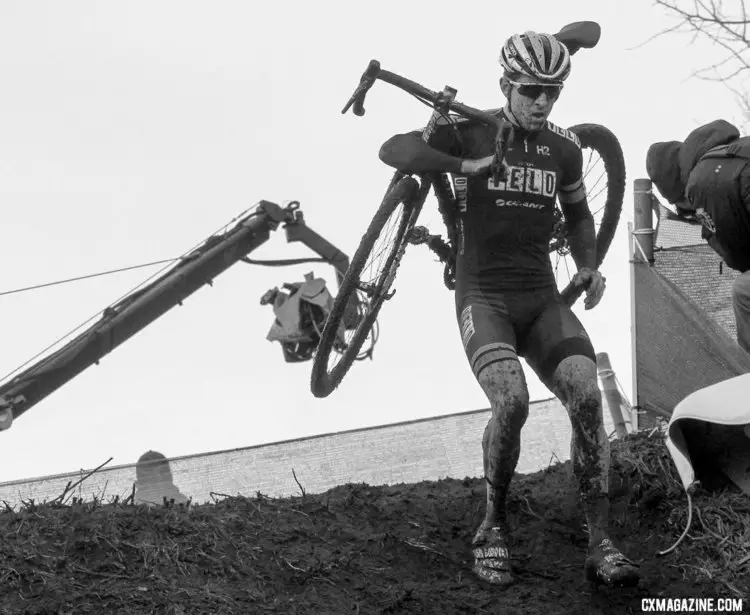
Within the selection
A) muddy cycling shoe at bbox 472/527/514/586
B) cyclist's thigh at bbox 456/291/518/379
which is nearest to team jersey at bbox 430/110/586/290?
cyclist's thigh at bbox 456/291/518/379

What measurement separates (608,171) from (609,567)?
2650 mm

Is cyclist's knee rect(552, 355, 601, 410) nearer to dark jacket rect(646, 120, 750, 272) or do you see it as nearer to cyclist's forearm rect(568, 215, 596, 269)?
cyclist's forearm rect(568, 215, 596, 269)

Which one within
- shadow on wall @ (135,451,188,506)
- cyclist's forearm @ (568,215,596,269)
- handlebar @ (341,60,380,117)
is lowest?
shadow on wall @ (135,451,188,506)

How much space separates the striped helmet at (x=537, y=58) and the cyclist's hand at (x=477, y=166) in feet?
1.75

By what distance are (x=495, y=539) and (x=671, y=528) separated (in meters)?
1.05

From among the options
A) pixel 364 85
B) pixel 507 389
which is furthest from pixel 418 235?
pixel 507 389

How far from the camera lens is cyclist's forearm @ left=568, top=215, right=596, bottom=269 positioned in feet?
23.4

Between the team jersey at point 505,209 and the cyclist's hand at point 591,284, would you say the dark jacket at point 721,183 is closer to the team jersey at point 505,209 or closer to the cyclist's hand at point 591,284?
the cyclist's hand at point 591,284

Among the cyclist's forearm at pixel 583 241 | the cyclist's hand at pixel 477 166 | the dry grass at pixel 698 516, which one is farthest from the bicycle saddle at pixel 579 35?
the dry grass at pixel 698 516

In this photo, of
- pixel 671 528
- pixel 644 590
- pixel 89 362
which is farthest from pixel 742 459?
pixel 89 362

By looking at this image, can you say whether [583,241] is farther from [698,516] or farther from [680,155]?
[698,516]

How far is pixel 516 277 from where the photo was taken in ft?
22.2

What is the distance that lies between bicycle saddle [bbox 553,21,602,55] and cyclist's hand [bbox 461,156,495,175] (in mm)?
1104

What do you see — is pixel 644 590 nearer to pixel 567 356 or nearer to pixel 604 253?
pixel 567 356
